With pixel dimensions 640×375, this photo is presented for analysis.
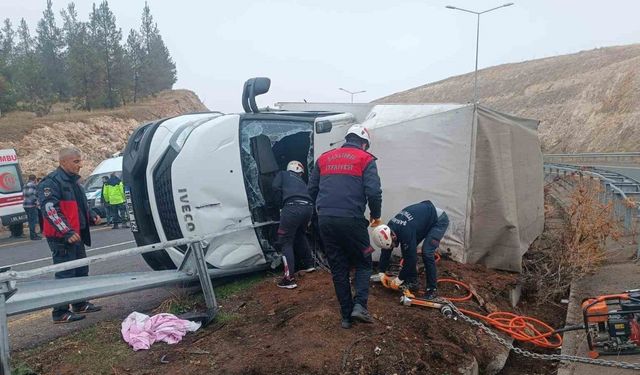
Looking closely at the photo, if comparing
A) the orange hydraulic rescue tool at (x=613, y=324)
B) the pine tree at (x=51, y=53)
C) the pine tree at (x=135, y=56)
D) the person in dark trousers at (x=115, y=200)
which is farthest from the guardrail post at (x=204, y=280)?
the pine tree at (x=135, y=56)

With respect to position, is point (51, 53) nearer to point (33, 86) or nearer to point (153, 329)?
point (33, 86)

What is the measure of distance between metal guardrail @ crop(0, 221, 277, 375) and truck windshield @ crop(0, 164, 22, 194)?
1183 centimetres

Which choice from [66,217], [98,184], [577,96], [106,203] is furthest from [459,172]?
[577,96]

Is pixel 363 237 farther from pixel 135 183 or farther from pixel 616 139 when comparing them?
pixel 616 139

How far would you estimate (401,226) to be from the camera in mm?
5438

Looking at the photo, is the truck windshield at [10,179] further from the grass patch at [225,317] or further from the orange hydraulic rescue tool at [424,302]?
the orange hydraulic rescue tool at [424,302]

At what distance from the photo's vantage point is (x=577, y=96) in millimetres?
47531

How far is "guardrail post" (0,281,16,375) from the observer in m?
3.65

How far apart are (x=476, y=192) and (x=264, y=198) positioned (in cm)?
246

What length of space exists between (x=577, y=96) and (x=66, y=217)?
4918 cm

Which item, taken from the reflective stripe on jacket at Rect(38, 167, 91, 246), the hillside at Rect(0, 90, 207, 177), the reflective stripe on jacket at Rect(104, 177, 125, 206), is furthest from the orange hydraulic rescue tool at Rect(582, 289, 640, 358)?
the hillside at Rect(0, 90, 207, 177)

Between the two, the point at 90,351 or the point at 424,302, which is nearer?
the point at 90,351

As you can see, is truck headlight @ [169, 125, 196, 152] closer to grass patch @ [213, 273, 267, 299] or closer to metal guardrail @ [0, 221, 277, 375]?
metal guardrail @ [0, 221, 277, 375]

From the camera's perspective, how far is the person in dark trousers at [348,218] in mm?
4625
